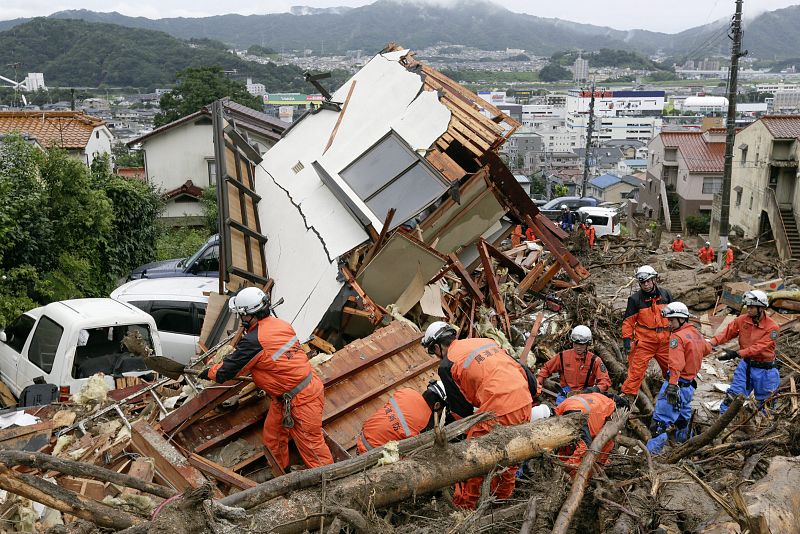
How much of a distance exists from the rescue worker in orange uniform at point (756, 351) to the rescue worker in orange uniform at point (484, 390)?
365 cm

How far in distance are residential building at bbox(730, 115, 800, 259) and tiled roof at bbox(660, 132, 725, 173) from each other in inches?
408

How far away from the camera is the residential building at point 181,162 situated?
86.9ft

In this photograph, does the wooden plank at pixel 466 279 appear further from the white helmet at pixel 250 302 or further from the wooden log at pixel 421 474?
the wooden log at pixel 421 474

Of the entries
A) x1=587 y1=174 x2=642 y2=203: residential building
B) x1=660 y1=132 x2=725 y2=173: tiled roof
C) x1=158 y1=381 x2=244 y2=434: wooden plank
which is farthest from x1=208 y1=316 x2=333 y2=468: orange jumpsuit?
x1=587 y1=174 x2=642 y2=203: residential building

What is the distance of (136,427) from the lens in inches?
219

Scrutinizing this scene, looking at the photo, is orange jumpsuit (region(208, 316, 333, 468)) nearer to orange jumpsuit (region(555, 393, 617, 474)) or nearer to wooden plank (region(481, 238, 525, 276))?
orange jumpsuit (region(555, 393, 617, 474))

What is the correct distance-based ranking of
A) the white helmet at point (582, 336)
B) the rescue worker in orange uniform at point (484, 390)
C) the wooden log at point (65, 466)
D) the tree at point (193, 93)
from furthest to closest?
1. the tree at point (193, 93)
2. the white helmet at point (582, 336)
3. the rescue worker in orange uniform at point (484, 390)
4. the wooden log at point (65, 466)

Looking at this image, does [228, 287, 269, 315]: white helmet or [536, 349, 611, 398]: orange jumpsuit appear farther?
[536, 349, 611, 398]: orange jumpsuit

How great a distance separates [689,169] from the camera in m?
42.8

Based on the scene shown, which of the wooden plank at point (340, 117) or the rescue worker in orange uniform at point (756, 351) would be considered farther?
the wooden plank at point (340, 117)

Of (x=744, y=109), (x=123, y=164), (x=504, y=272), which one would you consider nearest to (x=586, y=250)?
(x=504, y=272)

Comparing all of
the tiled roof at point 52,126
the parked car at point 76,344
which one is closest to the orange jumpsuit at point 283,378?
the parked car at point 76,344

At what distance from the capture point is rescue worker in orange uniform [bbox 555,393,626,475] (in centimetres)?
484

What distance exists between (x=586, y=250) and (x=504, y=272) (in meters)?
7.74
